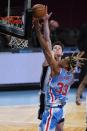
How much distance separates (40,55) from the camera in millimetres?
12234

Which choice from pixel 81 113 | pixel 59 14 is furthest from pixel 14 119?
pixel 59 14

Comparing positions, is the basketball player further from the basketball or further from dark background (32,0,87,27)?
dark background (32,0,87,27)

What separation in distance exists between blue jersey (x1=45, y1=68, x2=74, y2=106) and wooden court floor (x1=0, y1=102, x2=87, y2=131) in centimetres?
264

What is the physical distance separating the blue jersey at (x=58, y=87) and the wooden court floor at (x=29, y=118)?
104 inches

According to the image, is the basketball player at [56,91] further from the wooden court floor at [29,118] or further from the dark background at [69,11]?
the dark background at [69,11]

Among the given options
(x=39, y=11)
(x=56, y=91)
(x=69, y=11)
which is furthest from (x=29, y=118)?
(x=69, y=11)

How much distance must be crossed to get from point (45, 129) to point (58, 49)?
3.38 ft

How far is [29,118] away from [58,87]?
12.1 ft

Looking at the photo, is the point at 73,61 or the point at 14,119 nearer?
the point at 73,61

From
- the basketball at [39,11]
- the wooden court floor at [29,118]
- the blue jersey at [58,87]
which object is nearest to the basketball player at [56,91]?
the blue jersey at [58,87]

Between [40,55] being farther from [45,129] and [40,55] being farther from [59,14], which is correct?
[45,129]

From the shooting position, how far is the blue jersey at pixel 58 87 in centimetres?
547

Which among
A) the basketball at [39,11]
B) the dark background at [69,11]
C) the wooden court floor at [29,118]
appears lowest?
the wooden court floor at [29,118]

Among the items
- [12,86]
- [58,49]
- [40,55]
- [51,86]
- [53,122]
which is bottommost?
[12,86]
